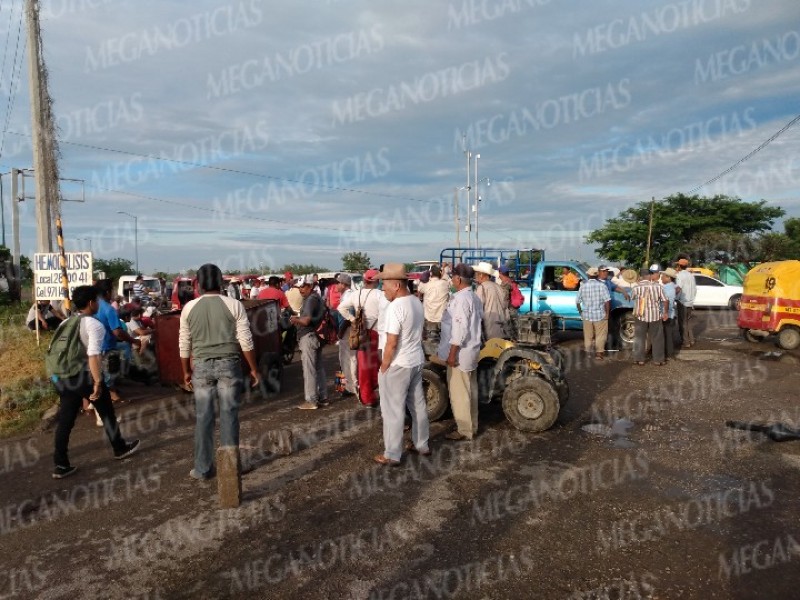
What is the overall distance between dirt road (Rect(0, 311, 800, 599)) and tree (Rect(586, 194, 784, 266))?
3326cm

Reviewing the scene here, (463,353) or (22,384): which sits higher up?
(463,353)

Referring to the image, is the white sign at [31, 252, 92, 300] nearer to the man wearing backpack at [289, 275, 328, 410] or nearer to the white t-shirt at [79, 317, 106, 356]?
the man wearing backpack at [289, 275, 328, 410]

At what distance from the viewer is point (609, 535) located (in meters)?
3.88

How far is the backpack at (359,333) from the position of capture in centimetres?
665

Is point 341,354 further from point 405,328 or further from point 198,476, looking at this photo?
point 198,476

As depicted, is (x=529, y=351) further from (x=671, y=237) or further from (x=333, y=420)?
(x=671, y=237)

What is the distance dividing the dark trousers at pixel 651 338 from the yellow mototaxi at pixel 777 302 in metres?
2.82

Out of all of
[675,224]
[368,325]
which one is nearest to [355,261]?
[675,224]

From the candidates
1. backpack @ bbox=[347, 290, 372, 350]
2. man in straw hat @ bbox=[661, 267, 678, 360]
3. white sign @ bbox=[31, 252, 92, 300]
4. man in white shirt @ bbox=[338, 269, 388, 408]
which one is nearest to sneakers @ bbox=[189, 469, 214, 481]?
man in white shirt @ bbox=[338, 269, 388, 408]

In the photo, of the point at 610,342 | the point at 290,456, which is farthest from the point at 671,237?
the point at 290,456

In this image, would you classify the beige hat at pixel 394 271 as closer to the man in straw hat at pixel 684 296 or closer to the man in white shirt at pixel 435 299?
the man in white shirt at pixel 435 299

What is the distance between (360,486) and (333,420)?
85.2 inches

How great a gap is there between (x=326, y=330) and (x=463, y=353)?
100 inches

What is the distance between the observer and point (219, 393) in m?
4.77
